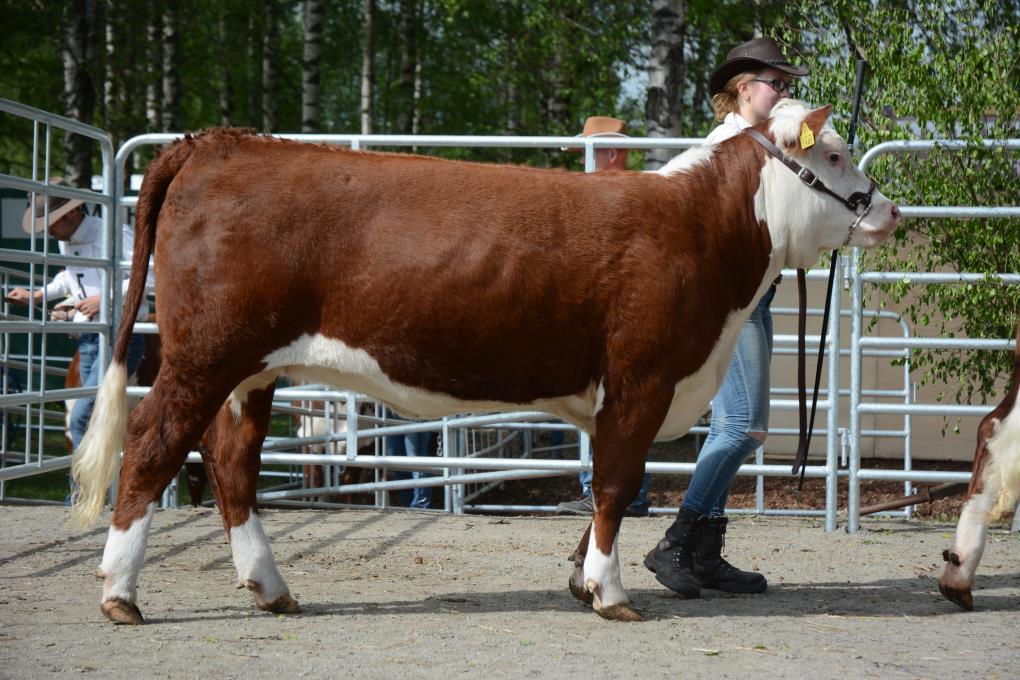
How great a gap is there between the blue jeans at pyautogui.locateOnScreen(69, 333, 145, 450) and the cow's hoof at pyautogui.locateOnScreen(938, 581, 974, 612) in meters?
4.90

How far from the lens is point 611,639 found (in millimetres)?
4277

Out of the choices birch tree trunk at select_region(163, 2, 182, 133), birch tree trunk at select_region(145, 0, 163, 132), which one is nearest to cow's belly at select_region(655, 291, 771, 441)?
birch tree trunk at select_region(163, 2, 182, 133)

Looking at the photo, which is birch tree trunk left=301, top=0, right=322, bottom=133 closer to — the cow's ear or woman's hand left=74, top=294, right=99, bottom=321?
woman's hand left=74, top=294, right=99, bottom=321

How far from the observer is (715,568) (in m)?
5.14

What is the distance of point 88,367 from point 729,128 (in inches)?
174

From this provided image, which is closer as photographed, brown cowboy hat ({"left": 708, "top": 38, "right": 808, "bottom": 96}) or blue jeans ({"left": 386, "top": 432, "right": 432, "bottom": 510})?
brown cowboy hat ({"left": 708, "top": 38, "right": 808, "bottom": 96})

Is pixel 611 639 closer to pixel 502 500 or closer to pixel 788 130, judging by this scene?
pixel 788 130

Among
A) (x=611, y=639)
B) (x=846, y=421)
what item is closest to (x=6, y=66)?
(x=846, y=421)

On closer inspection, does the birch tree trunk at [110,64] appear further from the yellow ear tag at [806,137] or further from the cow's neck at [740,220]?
the yellow ear tag at [806,137]

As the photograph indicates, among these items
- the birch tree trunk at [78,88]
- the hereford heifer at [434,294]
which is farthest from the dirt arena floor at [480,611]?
the birch tree trunk at [78,88]

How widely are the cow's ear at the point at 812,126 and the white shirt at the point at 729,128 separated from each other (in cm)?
42

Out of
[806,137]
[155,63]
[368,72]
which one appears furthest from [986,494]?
[155,63]

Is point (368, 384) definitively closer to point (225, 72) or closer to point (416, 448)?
point (416, 448)

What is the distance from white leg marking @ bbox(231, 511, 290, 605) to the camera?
4.57m
